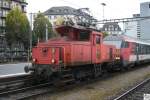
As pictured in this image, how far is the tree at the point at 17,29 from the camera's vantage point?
74812 millimetres

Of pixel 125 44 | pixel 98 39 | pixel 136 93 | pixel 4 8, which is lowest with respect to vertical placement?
pixel 136 93

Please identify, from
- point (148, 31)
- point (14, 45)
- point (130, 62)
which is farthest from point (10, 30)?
point (130, 62)

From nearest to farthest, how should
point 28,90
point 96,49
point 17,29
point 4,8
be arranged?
point 28,90, point 96,49, point 17,29, point 4,8

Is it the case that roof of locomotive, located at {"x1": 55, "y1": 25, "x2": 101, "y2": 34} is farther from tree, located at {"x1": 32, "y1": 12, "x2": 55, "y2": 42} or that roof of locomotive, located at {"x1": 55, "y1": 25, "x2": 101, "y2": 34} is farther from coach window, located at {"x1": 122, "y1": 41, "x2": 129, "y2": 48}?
tree, located at {"x1": 32, "y1": 12, "x2": 55, "y2": 42}

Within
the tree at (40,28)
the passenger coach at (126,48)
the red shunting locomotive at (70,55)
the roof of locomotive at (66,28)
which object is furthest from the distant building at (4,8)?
the roof of locomotive at (66,28)

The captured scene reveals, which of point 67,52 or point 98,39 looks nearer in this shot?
point 67,52

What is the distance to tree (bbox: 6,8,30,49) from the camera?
7481 centimetres

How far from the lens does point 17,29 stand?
75062 mm

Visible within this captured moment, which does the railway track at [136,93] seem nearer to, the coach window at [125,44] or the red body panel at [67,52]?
the red body panel at [67,52]

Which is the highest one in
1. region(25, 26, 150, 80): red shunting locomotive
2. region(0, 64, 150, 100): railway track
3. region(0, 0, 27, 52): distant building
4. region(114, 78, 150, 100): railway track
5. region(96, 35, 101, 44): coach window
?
region(0, 0, 27, 52): distant building

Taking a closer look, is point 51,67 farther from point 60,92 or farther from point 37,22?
point 37,22

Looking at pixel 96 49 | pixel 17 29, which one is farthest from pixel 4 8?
pixel 96 49

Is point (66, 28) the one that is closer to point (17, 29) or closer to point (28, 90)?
point (28, 90)

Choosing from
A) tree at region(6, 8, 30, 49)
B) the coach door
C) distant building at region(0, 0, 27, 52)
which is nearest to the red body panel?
the coach door
